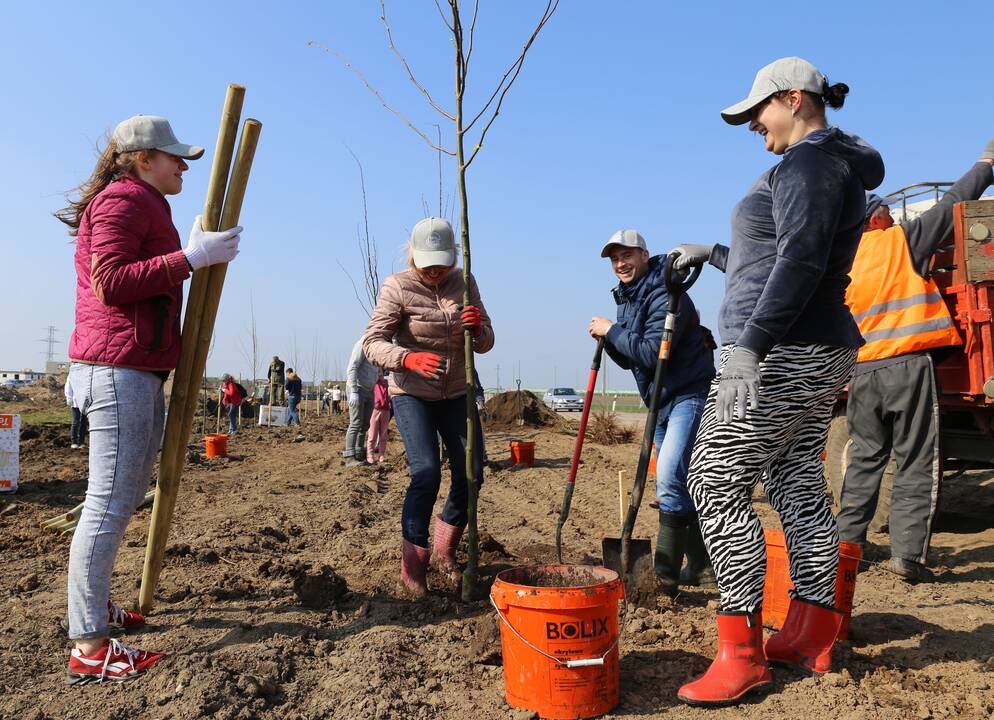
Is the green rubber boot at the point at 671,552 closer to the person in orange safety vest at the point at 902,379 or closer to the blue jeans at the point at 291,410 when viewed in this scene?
the person in orange safety vest at the point at 902,379

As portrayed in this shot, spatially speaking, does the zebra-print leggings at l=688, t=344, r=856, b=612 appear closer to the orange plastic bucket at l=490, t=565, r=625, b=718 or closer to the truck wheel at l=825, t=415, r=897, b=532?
the orange plastic bucket at l=490, t=565, r=625, b=718

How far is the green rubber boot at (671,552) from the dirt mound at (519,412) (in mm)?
14788

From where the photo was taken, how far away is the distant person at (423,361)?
3.80 meters

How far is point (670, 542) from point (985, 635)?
4.60ft

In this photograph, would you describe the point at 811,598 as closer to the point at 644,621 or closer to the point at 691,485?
the point at 691,485

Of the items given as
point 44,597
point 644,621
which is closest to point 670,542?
point 644,621

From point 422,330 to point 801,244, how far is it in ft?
6.60

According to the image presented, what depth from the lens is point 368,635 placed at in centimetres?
328

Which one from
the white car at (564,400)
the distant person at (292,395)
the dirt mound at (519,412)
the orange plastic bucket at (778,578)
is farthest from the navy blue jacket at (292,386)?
the orange plastic bucket at (778,578)

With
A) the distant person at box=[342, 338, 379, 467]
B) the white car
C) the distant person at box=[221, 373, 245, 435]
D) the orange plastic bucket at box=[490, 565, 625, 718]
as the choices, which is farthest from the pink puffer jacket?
the white car

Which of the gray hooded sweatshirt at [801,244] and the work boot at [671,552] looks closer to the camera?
the gray hooded sweatshirt at [801,244]

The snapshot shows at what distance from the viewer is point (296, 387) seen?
2136 centimetres

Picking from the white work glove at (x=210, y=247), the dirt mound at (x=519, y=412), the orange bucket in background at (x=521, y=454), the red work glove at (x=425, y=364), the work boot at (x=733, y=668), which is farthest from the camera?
the dirt mound at (x=519, y=412)

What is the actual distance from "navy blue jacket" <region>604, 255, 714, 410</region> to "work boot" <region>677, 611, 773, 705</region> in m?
1.60
